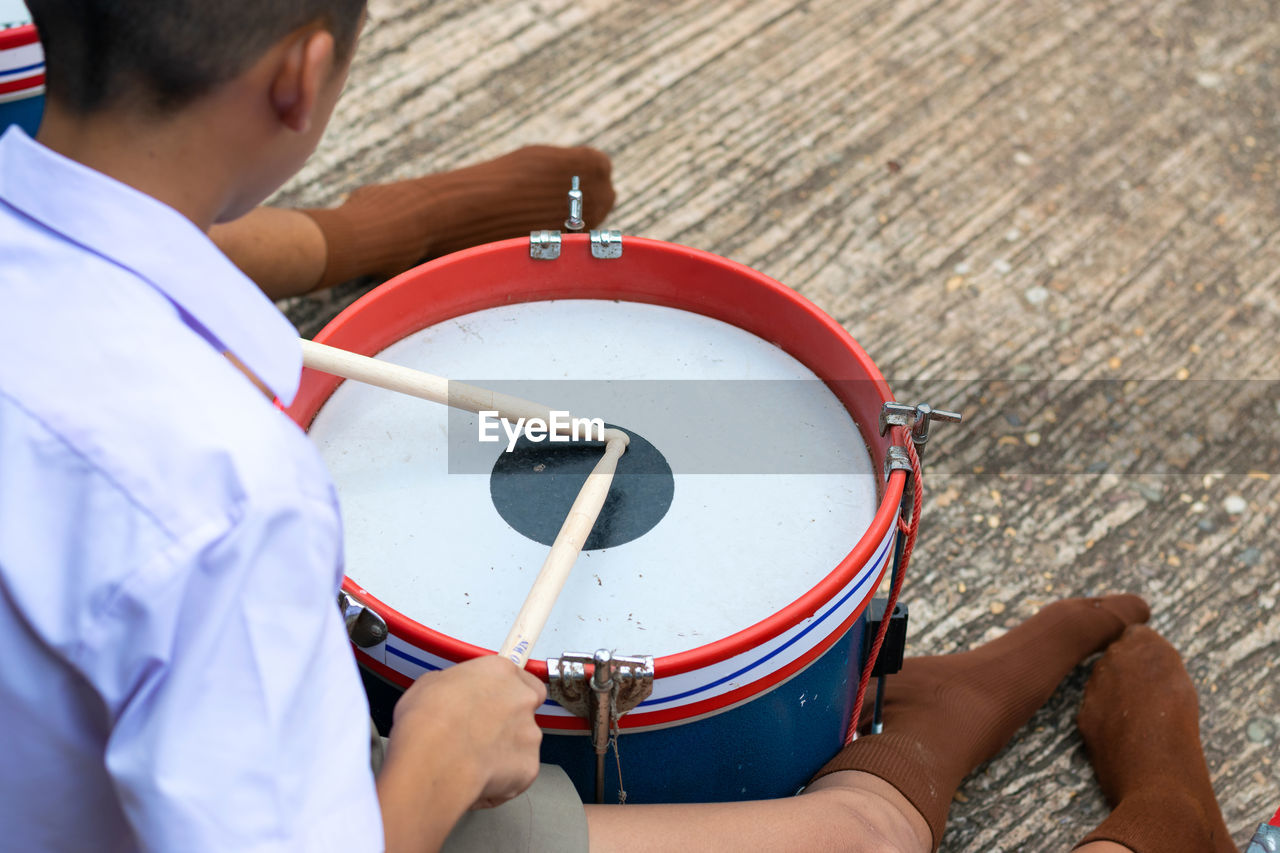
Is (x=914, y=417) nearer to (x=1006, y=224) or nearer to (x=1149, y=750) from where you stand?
(x=1149, y=750)

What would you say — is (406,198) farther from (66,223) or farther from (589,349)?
(66,223)

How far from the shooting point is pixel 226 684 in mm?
584

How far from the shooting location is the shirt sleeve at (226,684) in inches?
22.5

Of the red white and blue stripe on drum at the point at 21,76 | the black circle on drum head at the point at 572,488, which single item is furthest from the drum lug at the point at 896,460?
the red white and blue stripe on drum at the point at 21,76

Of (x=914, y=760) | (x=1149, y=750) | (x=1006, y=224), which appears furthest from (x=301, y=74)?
(x=1006, y=224)

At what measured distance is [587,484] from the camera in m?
1.06

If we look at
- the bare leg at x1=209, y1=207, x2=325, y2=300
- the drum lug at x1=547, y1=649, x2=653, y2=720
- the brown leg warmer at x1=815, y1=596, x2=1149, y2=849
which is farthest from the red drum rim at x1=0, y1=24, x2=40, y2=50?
the brown leg warmer at x1=815, y1=596, x2=1149, y2=849

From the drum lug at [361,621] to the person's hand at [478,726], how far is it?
9cm

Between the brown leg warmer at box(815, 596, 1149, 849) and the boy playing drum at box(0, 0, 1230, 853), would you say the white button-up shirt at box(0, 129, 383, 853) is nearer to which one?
the boy playing drum at box(0, 0, 1230, 853)

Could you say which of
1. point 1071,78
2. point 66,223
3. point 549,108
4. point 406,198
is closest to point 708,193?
point 549,108

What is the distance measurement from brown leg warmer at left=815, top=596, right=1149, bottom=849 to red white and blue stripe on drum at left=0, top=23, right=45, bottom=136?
1091 mm

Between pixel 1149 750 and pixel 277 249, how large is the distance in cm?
134

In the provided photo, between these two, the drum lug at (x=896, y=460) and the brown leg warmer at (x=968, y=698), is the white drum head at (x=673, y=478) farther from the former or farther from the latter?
the brown leg warmer at (x=968, y=698)

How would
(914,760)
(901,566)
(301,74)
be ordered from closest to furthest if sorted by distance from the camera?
(301,74) < (901,566) < (914,760)
